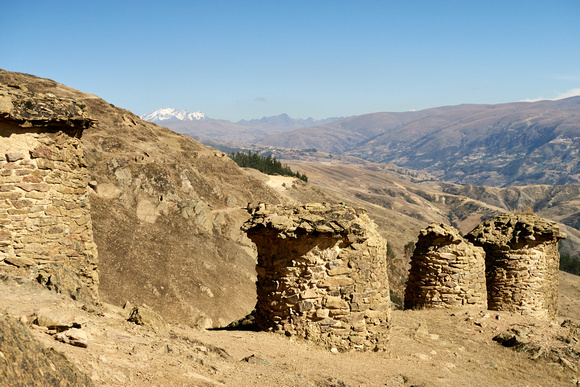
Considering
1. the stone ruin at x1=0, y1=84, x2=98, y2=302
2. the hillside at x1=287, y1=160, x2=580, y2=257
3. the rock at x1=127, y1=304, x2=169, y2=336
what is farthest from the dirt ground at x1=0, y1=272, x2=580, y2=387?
the hillside at x1=287, y1=160, x2=580, y2=257

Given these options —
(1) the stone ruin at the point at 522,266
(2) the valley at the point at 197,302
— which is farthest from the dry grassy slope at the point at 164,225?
(1) the stone ruin at the point at 522,266

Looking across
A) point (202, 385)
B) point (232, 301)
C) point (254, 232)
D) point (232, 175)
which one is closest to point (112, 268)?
point (232, 301)

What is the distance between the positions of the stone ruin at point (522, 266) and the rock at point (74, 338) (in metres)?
14.3

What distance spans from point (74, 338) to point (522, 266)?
1491 cm

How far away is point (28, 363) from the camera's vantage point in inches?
169

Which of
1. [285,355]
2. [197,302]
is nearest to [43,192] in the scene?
[285,355]

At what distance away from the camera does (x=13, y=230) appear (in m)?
8.73

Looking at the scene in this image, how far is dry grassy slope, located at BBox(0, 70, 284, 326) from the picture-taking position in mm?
24109

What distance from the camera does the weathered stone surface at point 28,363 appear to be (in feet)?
13.3

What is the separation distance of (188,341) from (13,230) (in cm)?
391

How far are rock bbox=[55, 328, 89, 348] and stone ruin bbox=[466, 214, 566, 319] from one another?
14.3 meters

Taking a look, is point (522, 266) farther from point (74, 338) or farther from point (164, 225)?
point (164, 225)

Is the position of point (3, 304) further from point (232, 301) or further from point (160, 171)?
point (160, 171)

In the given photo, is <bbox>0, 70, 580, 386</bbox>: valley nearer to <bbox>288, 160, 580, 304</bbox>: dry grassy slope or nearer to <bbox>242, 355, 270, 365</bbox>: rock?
<bbox>242, 355, 270, 365</bbox>: rock
